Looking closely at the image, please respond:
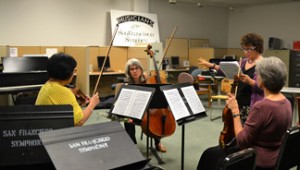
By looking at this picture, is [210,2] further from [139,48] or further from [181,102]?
[181,102]

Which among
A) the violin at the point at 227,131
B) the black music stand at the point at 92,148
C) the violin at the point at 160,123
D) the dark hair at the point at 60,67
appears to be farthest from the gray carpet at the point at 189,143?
the black music stand at the point at 92,148

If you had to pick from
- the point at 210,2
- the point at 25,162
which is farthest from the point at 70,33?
the point at 25,162

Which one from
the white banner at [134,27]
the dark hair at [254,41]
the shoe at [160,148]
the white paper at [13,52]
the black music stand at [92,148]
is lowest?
the shoe at [160,148]

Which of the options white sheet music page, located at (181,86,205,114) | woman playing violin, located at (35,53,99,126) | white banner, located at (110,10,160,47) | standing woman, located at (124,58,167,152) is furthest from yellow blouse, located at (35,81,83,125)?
white banner, located at (110,10,160,47)

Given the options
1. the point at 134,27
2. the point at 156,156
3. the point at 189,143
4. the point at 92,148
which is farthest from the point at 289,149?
the point at 134,27

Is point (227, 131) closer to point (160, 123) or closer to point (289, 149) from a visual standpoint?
point (289, 149)

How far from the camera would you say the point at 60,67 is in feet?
Answer: 7.06

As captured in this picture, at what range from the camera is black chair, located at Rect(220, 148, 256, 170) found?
4.78 ft

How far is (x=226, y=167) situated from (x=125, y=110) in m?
1.21

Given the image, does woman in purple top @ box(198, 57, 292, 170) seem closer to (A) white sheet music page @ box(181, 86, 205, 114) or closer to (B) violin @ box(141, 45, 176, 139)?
(A) white sheet music page @ box(181, 86, 205, 114)

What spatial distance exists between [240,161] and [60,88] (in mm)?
1230

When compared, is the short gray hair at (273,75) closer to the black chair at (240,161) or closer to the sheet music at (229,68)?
the black chair at (240,161)

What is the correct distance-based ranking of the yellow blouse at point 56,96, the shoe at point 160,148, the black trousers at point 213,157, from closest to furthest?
the yellow blouse at point 56,96
the black trousers at point 213,157
the shoe at point 160,148

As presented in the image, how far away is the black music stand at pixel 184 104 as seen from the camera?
2459 mm
